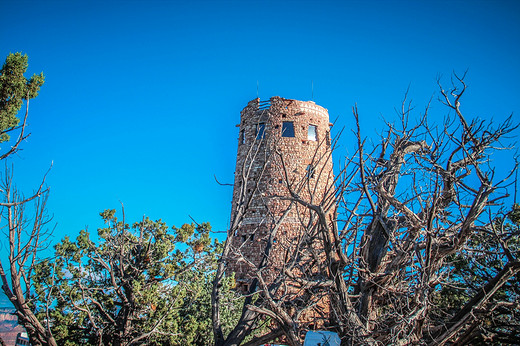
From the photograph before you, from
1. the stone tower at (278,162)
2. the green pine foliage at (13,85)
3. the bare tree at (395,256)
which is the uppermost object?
the stone tower at (278,162)

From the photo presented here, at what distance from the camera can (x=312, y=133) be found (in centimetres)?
1652

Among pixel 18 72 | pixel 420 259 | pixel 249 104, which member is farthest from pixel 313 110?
pixel 420 259

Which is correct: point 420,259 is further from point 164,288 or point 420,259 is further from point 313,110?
point 313,110

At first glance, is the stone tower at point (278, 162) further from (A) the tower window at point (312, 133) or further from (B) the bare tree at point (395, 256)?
(B) the bare tree at point (395, 256)

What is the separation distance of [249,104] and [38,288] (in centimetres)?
1166

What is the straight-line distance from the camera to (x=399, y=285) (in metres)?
4.88

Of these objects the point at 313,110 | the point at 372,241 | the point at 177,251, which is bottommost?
the point at 372,241

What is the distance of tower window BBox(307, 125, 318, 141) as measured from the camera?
645 inches

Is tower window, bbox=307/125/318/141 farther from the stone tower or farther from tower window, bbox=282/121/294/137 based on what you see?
tower window, bbox=282/121/294/137

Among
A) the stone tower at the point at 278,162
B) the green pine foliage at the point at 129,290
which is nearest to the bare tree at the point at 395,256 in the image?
the green pine foliage at the point at 129,290

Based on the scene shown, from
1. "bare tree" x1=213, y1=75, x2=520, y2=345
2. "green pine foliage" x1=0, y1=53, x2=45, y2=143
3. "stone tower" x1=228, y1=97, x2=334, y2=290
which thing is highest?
"stone tower" x1=228, y1=97, x2=334, y2=290

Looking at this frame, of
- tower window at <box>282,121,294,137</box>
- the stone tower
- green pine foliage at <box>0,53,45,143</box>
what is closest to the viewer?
green pine foliage at <box>0,53,45,143</box>

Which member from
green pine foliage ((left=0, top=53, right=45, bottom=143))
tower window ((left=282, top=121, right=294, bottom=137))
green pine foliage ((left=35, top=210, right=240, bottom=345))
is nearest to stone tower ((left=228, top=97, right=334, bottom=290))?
tower window ((left=282, top=121, right=294, bottom=137))

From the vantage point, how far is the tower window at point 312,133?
53.8ft
